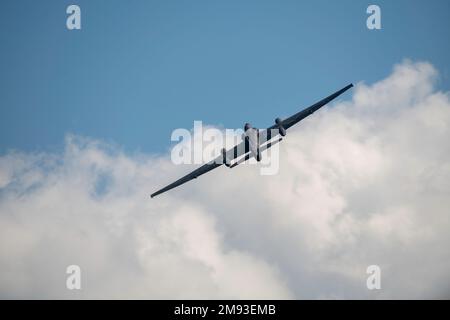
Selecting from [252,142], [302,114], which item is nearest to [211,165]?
[252,142]

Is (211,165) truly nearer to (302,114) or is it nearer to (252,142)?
(252,142)

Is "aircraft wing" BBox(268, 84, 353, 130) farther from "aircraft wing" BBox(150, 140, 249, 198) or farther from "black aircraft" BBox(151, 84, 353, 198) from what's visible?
"aircraft wing" BBox(150, 140, 249, 198)

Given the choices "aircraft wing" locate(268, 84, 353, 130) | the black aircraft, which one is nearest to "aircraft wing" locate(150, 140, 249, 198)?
the black aircraft

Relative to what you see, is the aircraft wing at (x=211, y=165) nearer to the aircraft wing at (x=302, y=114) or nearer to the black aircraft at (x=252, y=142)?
the black aircraft at (x=252, y=142)

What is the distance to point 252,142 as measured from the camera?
257 ft

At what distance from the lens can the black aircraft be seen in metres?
75.2

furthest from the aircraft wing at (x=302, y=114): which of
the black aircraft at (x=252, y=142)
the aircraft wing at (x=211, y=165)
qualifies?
the aircraft wing at (x=211, y=165)

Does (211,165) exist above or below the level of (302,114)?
below

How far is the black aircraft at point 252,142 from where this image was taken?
7525 centimetres
